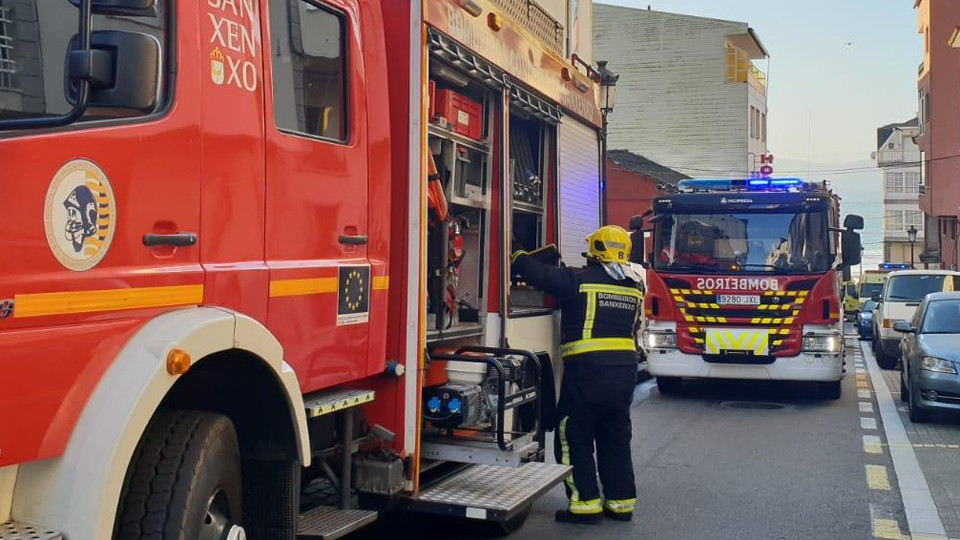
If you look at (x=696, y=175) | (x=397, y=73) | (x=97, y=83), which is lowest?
(x=97, y=83)

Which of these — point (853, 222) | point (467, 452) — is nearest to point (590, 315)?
point (467, 452)

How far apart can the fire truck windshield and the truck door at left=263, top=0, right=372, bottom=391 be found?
8.50 m

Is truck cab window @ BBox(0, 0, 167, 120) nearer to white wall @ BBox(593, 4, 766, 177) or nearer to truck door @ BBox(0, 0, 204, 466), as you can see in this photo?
truck door @ BBox(0, 0, 204, 466)

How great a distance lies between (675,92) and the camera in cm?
4541

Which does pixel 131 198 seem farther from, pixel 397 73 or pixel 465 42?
pixel 465 42

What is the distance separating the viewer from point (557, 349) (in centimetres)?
722

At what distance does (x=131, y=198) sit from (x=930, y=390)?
9.29 meters

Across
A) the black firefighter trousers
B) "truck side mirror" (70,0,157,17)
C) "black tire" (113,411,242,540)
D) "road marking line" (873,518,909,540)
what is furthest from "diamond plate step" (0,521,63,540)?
"road marking line" (873,518,909,540)

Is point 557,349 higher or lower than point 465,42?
lower

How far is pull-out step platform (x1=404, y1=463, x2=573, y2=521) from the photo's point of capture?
5051mm

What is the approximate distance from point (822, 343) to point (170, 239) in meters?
10.2

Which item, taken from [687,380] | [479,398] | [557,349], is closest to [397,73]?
[479,398]

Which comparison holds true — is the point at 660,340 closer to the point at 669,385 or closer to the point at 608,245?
the point at 669,385

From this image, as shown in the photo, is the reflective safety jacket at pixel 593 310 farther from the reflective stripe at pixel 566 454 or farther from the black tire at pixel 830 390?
the black tire at pixel 830 390
